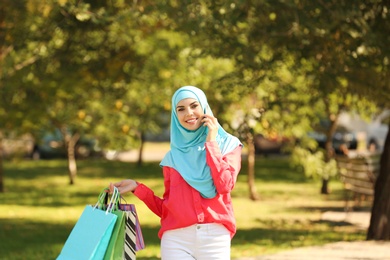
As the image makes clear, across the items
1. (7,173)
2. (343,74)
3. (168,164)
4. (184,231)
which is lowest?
(7,173)

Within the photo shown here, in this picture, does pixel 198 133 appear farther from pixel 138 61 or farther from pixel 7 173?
pixel 7 173

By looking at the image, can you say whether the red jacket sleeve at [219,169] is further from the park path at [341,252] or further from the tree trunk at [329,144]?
the tree trunk at [329,144]

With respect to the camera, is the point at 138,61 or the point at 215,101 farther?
the point at 215,101

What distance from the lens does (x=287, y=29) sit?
456 inches

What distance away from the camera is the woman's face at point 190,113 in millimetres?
5520

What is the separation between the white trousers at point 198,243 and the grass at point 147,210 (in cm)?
504

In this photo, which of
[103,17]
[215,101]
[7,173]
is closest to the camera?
[103,17]

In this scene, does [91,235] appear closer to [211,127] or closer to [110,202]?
[110,202]

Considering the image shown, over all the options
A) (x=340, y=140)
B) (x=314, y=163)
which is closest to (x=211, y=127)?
(x=314, y=163)

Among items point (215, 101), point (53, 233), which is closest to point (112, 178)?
point (215, 101)

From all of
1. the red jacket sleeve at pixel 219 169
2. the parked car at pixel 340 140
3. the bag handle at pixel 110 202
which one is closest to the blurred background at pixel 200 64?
the bag handle at pixel 110 202

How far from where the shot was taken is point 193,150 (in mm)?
5547

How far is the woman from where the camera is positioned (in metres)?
5.45

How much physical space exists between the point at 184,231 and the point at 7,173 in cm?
2251
